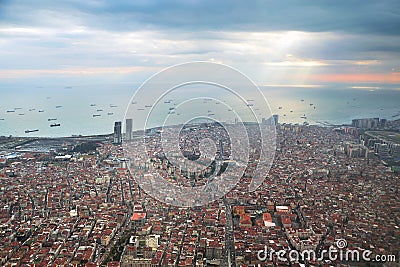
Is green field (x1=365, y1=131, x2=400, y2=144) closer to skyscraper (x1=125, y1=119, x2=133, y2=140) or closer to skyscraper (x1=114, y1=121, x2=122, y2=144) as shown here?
skyscraper (x1=125, y1=119, x2=133, y2=140)

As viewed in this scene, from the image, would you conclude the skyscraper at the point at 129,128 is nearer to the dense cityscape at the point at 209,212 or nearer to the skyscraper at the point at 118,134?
the dense cityscape at the point at 209,212

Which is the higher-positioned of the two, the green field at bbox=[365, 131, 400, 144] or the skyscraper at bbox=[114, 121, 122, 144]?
the green field at bbox=[365, 131, 400, 144]

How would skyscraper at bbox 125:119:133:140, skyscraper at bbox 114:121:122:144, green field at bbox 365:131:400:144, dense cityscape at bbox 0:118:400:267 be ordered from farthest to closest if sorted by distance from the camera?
skyscraper at bbox 114:121:122:144
skyscraper at bbox 125:119:133:140
green field at bbox 365:131:400:144
dense cityscape at bbox 0:118:400:267

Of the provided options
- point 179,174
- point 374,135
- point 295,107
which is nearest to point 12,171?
point 179,174

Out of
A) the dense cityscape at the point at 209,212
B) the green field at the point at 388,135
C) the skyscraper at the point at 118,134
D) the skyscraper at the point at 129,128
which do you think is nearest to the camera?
the dense cityscape at the point at 209,212

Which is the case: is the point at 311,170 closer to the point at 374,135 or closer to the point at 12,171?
the point at 374,135

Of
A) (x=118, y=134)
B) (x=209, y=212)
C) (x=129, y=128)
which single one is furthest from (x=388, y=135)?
(x=118, y=134)

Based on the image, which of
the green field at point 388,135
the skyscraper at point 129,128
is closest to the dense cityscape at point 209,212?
the green field at point 388,135

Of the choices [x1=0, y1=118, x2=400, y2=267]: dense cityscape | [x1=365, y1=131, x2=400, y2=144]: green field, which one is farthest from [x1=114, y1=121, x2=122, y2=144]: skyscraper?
[x1=365, y1=131, x2=400, y2=144]: green field
